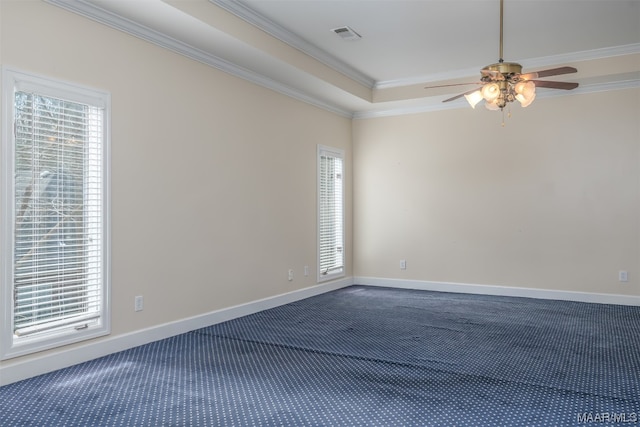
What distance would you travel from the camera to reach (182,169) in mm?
4727

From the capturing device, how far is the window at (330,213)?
7086 millimetres

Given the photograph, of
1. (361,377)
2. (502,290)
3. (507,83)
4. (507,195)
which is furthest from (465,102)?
(361,377)

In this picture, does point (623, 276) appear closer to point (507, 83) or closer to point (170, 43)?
point (507, 83)

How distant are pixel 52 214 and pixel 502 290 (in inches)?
224

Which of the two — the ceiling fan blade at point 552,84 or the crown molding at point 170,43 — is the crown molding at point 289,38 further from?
the ceiling fan blade at point 552,84

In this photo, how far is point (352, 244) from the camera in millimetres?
7941

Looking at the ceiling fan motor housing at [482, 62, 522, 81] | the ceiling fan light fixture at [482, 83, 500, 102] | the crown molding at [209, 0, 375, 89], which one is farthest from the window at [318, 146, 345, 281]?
the ceiling fan motor housing at [482, 62, 522, 81]

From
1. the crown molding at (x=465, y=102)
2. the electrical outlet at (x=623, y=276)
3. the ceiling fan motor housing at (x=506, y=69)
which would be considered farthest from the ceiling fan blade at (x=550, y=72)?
the electrical outlet at (x=623, y=276)

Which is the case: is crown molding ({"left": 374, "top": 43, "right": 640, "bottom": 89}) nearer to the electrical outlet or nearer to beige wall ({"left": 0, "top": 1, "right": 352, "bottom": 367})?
beige wall ({"left": 0, "top": 1, "right": 352, "bottom": 367})

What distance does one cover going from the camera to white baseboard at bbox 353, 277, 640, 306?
6121mm

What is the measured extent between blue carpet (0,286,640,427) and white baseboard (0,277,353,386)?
0.07 m

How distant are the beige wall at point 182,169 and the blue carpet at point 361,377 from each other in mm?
550

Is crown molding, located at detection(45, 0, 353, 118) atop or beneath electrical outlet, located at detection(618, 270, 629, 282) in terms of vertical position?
atop

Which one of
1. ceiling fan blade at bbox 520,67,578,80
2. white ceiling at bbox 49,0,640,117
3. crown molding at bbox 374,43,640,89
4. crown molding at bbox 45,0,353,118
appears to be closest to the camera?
crown molding at bbox 45,0,353,118
